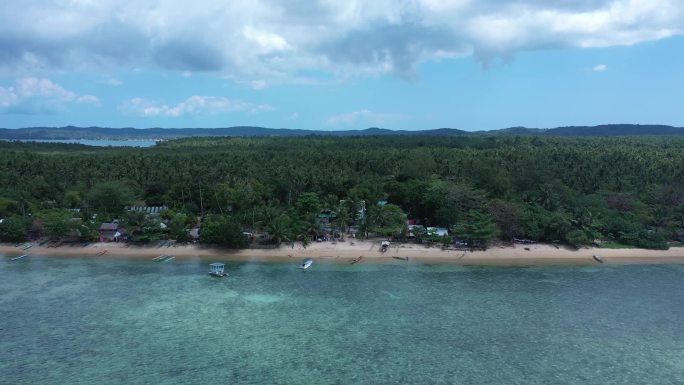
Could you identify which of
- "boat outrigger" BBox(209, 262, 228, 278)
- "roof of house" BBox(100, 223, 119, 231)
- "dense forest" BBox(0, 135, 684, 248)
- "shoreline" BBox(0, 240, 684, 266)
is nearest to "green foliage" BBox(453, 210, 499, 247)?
"dense forest" BBox(0, 135, 684, 248)

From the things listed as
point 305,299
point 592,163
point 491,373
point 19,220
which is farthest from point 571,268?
point 19,220

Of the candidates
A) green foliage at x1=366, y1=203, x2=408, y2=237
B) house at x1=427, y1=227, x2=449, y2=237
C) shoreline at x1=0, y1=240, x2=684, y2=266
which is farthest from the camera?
green foliage at x1=366, y1=203, x2=408, y2=237

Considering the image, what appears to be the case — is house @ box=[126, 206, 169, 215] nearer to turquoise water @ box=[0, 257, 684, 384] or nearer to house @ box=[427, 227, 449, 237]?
turquoise water @ box=[0, 257, 684, 384]

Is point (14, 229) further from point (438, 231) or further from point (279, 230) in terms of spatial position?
point (438, 231)

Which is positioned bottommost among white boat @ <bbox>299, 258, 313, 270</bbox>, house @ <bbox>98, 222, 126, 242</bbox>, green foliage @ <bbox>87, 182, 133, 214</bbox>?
white boat @ <bbox>299, 258, 313, 270</bbox>

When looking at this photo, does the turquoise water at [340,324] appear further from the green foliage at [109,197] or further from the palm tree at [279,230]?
the green foliage at [109,197]

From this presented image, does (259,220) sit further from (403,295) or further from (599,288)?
(599,288)
